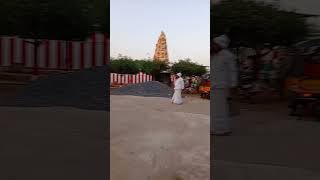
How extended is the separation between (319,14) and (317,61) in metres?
0.27

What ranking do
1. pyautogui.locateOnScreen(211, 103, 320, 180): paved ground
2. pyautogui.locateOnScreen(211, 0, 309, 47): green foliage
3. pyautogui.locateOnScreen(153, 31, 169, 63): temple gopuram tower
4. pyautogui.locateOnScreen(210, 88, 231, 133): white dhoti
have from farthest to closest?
pyautogui.locateOnScreen(153, 31, 169, 63): temple gopuram tower, pyautogui.locateOnScreen(210, 88, 231, 133): white dhoti, pyautogui.locateOnScreen(211, 103, 320, 180): paved ground, pyautogui.locateOnScreen(211, 0, 309, 47): green foliage

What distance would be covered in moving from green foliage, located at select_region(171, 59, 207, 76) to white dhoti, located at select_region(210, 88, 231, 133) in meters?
0.45

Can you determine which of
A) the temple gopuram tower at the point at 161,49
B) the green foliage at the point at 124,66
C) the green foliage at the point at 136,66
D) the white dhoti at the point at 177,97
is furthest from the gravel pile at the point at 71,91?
the white dhoti at the point at 177,97

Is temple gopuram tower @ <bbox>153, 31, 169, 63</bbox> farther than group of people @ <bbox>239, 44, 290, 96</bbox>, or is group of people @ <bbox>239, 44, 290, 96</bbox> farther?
temple gopuram tower @ <bbox>153, 31, 169, 63</bbox>

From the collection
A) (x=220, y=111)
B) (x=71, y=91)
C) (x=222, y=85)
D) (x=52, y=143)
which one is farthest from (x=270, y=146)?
(x=52, y=143)

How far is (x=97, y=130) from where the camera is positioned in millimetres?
2986

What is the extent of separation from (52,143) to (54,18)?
84 cm

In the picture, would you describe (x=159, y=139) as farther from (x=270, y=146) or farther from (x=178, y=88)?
(x=270, y=146)

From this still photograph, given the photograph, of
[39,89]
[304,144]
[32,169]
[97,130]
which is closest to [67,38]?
[39,89]

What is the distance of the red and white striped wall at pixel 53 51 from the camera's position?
2.79 meters

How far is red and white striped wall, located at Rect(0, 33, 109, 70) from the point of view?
2789 millimetres

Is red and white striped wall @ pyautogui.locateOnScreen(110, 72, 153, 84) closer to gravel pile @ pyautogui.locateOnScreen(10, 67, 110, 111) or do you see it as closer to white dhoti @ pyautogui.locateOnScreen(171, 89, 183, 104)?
white dhoti @ pyautogui.locateOnScreen(171, 89, 183, 104)

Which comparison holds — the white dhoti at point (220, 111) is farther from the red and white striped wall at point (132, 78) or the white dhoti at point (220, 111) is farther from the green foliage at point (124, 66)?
the red and white striped wall at point (132, 78)

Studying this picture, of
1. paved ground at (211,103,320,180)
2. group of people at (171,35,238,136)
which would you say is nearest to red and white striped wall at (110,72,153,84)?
group of people at (171,35,238,136)
